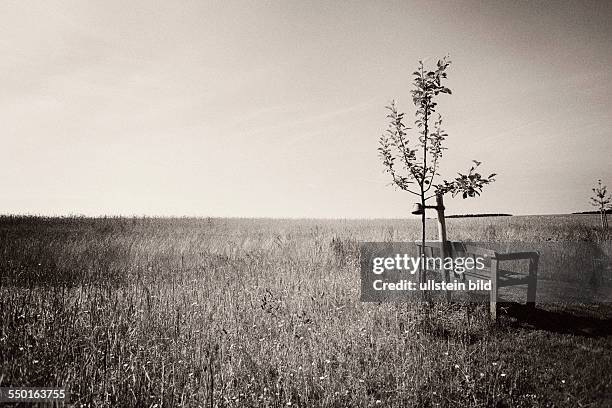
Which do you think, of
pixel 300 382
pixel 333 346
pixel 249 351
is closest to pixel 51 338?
pixel 249 351

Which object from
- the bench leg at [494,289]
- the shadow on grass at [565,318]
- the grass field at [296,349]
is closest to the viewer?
the grass field at [296,349]

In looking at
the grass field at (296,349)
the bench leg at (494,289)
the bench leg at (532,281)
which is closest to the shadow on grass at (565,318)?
the grass field at (296,349)

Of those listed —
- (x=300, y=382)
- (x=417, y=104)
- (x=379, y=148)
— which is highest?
(x=417, y=104)

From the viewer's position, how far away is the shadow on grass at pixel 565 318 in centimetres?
660

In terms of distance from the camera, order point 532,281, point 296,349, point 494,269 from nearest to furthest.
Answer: point 296,349 < point 494,269 < point 532,281

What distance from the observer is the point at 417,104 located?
7.68 metres

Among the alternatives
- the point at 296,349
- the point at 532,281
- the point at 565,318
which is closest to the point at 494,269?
the point at 532,281

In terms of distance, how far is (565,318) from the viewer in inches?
283

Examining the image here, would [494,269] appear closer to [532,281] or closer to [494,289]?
[494,289]

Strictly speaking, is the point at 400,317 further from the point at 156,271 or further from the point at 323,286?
the point at 156,271

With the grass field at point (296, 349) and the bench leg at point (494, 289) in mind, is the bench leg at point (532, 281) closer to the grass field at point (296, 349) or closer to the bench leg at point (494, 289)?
the grass field at point (296, 349)

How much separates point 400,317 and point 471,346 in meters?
1.41

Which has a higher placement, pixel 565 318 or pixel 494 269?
pixel 494 269

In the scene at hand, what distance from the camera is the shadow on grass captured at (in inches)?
260
